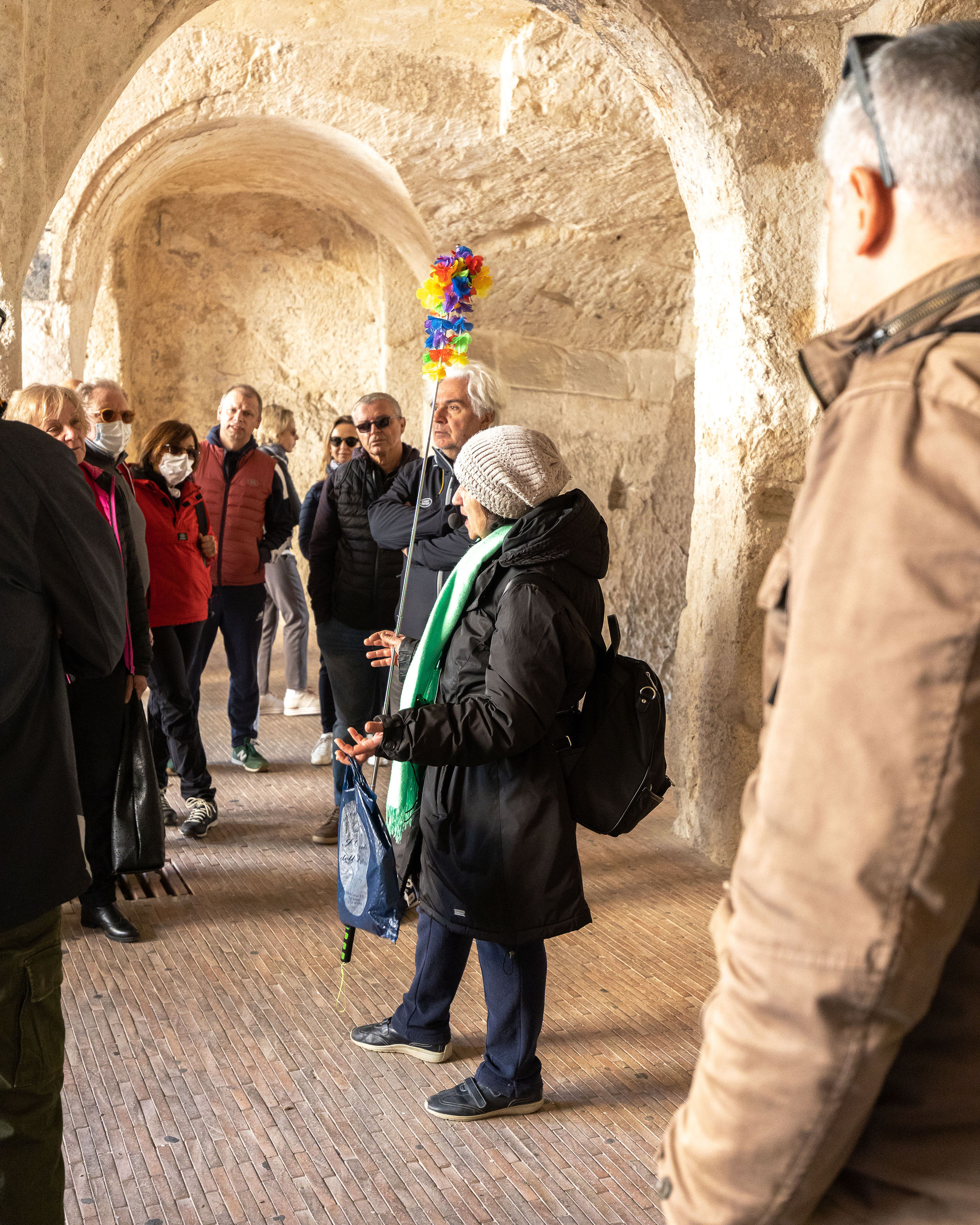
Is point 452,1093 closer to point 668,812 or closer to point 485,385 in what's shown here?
point 485,385

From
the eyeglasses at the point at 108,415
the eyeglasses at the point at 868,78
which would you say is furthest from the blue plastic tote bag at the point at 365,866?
the eyeglasses at the point at 868,78

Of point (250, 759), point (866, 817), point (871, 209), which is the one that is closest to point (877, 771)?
point (866, 817)

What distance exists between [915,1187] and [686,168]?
4.04m

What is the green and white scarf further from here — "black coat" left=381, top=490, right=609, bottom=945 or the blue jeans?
the blue jeans

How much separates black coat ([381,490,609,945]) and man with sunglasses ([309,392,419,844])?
1.80m

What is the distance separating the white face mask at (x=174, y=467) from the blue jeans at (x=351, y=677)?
870 mm

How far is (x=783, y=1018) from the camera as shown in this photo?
85 cm

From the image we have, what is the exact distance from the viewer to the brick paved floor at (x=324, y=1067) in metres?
2.31

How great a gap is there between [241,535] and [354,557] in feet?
3.42

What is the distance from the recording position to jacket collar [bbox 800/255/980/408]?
35.1 inches

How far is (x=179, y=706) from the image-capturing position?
4.46 metres

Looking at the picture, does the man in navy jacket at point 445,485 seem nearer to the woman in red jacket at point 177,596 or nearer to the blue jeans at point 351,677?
the blue jeans at point 351,677

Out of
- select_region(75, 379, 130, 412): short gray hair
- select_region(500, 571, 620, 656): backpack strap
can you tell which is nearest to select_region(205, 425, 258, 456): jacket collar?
select_region(75, 379, 130, 412): short gray hair

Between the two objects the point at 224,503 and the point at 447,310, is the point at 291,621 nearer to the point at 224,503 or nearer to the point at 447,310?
the point at 224,503
